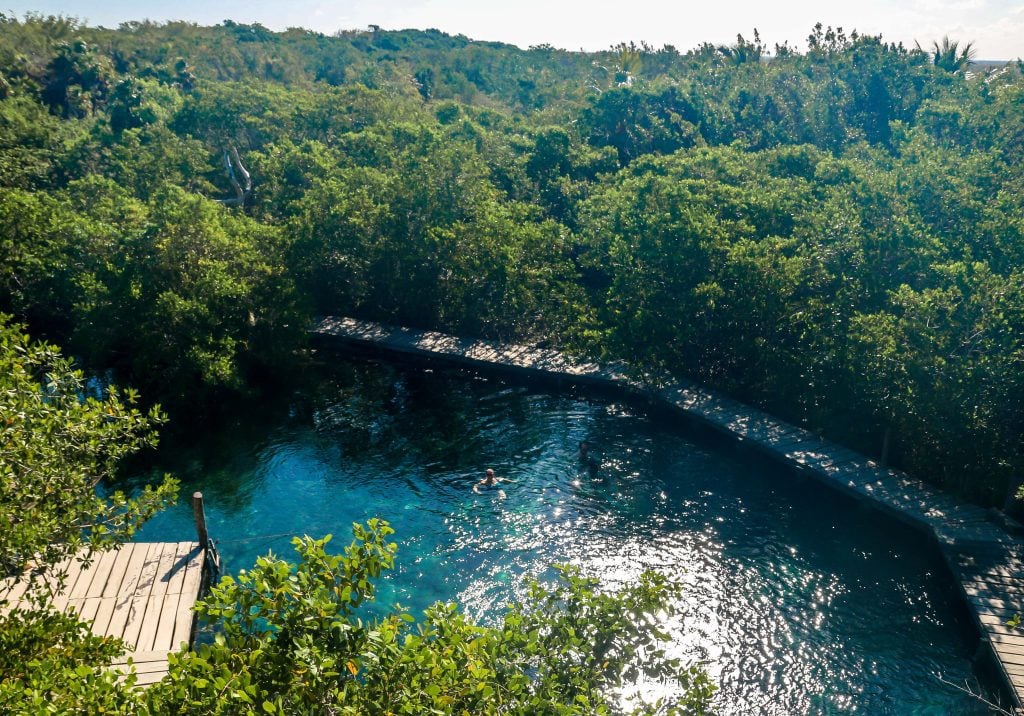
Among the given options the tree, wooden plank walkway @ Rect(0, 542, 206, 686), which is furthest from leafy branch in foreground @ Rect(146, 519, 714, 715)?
wooden plank walkway @ Rect(0, 542, 206, 686)

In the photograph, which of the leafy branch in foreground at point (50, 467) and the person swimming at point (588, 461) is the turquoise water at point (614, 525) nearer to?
the person swimming at point (588, 461)

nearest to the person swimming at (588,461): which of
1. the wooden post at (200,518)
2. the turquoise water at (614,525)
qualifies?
the turquoise water at (614,525)

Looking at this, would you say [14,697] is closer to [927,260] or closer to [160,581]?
[160,581]

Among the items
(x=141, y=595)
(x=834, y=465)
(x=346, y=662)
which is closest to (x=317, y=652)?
(x=346, y=662)

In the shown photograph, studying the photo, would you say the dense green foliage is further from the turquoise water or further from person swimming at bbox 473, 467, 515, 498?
person swimming at bbox 473, 467, 515, 498

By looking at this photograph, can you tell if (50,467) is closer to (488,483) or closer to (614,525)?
(488,483)

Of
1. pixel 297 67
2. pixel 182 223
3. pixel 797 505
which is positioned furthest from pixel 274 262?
pixel 297 67
